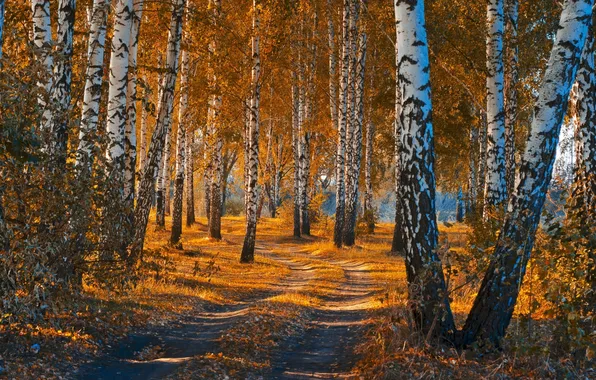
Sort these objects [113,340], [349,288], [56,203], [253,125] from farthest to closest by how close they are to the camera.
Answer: [253,125], [349,288], [113,340], [56,203]

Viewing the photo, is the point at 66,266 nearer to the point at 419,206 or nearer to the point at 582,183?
the point at 419,206

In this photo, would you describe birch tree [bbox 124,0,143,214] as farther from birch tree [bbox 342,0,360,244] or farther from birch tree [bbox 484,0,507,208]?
birch tree [bbox 342,0,360,244]

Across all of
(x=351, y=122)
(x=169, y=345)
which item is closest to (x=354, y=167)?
(x=351, y=122)

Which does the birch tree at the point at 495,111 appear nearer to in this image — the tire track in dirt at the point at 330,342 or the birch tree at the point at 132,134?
the tire track in dirt at the point at 330,342

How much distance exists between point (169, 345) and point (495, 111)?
9.21 m

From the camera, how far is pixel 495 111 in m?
14.1

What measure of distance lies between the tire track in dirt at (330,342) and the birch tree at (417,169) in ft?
4.39

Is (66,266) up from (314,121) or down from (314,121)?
down

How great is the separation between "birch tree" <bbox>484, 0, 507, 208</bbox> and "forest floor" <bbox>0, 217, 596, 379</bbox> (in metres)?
2.26

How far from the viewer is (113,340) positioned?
8766mm

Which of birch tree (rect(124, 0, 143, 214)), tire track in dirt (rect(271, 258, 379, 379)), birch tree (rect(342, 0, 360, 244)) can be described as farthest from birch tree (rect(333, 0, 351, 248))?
tire track in dirt (rect(271, 258, 379, 379))

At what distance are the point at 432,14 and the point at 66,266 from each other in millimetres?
16277

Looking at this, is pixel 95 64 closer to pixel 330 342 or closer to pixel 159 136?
pixel 159 136

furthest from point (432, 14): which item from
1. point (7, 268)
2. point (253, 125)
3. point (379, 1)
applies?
point (7, 268)
